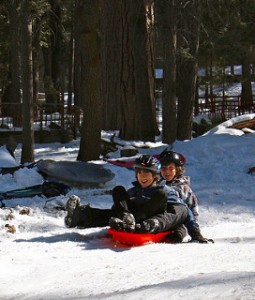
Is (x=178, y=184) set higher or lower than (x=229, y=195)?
higher

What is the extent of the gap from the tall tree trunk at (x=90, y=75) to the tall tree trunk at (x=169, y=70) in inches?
153

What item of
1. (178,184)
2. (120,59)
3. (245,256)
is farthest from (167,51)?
(245,256)

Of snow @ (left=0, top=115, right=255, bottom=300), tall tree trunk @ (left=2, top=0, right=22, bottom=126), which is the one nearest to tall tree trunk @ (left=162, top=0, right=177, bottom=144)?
snow @ (left=0, top=115, right=255, bottom=300)

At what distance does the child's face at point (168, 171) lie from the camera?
302 inches

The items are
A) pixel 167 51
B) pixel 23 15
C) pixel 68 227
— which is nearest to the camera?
pixel 68 227

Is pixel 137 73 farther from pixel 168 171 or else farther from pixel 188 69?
pixel 168 171

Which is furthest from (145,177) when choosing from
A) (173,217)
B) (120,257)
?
(120,257)

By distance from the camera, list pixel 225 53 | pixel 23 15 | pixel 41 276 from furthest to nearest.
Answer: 1. pixel 225 53
2. pixel 23 15
3. pixel 41 276

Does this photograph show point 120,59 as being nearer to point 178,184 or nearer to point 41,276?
point 178,184

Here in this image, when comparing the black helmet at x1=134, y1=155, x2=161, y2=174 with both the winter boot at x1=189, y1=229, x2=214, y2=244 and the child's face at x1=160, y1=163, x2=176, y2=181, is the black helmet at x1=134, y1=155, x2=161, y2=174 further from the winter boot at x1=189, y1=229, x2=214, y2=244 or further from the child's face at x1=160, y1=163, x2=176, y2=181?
the winter boot at x1=189, y1=229, x2=214, y2=244

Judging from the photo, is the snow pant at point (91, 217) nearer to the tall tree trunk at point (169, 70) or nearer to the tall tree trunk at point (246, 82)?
the tall tree trunk at point (169, 70)

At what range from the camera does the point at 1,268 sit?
558cm

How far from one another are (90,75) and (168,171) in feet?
22.2

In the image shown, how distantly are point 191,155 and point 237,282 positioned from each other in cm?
993
